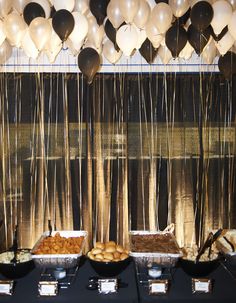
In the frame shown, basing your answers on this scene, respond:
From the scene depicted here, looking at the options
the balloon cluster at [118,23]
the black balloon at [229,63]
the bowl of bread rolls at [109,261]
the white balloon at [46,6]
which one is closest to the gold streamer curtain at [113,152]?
the black balloon at [229,63]

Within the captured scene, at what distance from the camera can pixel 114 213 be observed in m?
2.54

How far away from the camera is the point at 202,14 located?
61.8 inches

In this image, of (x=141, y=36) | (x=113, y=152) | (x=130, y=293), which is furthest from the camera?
(x=113, y=152)

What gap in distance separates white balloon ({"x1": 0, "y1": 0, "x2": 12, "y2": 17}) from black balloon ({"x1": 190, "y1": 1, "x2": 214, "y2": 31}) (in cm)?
92

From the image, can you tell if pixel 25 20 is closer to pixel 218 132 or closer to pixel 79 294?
pixel 79 294

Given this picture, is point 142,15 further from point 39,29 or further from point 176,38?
point 39,29

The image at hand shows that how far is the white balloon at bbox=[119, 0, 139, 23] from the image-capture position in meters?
1.58

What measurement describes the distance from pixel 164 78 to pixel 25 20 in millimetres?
1112

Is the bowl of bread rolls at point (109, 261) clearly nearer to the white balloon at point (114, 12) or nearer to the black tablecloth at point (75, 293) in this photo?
the black tablecloth at point (75, 293)

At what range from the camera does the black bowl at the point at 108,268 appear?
1550 mm

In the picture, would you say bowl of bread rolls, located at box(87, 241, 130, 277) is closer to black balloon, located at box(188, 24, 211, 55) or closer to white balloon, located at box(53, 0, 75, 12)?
black balloon, located at box(188, 24, 211, 55)

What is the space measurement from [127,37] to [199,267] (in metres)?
1.20

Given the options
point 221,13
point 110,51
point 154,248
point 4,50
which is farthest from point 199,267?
point 4,50

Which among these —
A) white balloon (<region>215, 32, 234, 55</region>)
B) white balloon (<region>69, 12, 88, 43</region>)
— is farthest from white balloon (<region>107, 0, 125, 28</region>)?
white balloon (<region>215, 32, 234, 55</region>)
